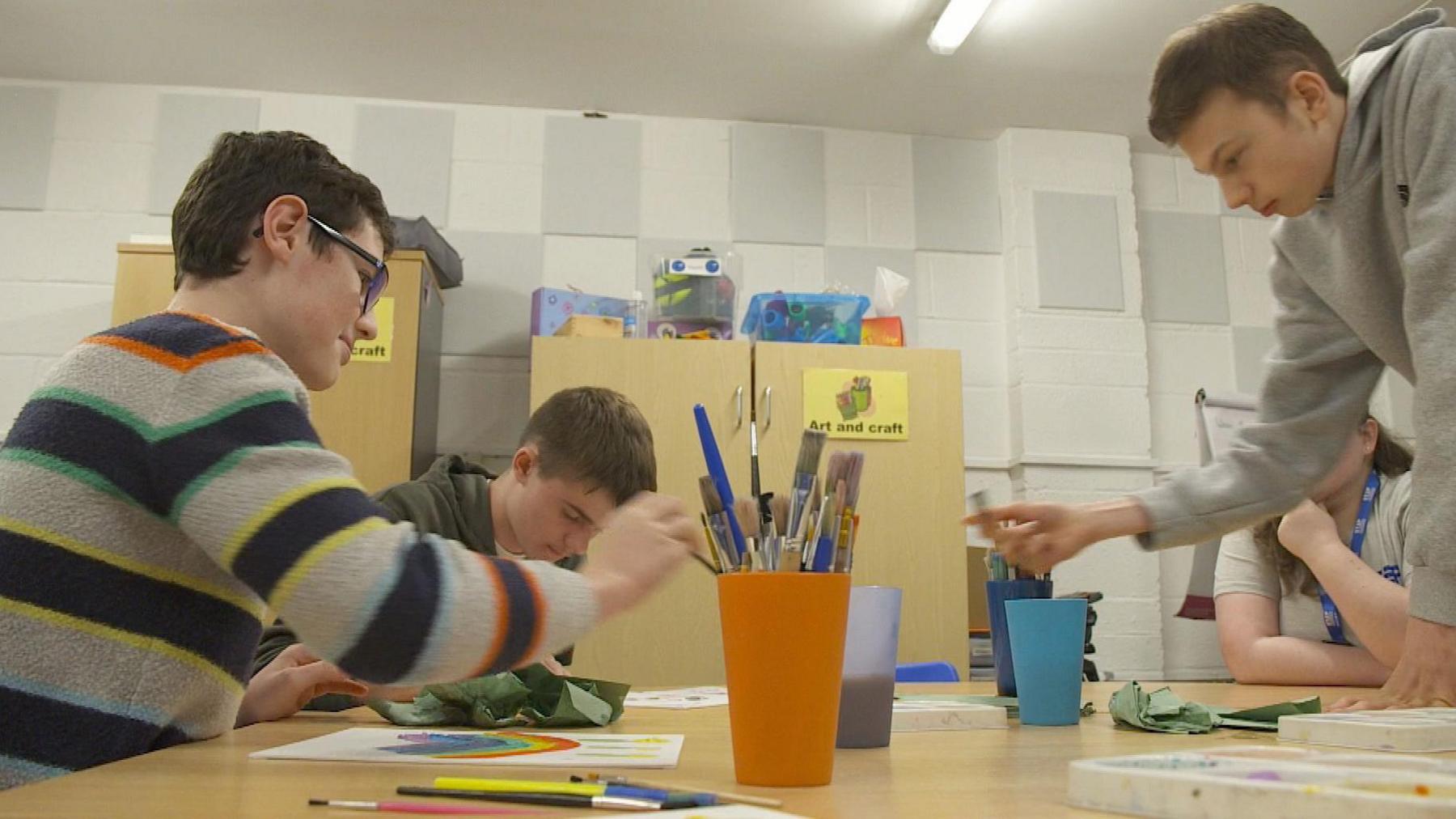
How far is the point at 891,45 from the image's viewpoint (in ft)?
9.59

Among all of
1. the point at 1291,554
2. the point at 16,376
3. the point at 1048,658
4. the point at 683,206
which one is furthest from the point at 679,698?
the point at 16,376

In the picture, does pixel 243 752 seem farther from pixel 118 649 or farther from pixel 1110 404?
pixel 1110 404

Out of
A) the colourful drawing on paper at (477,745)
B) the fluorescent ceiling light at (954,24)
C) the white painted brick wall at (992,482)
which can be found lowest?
the colourful drawing on paper at (477,745)

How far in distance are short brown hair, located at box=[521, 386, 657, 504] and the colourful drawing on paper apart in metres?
0.94

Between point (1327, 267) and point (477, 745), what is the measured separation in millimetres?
1132

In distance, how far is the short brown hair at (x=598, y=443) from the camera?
5.97 feet

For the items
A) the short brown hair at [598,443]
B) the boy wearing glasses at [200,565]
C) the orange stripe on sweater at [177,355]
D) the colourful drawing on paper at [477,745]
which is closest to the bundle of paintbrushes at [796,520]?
the boy wearing glasses at [200,565]

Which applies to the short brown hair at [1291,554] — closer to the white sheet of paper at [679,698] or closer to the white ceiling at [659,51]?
the white sheet of paper at [679,698]

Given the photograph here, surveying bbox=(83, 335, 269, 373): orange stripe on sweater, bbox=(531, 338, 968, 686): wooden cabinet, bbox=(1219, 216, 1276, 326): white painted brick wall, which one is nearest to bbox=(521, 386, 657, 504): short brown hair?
bbox=(531, 338, 968, 686): wooden cabinet

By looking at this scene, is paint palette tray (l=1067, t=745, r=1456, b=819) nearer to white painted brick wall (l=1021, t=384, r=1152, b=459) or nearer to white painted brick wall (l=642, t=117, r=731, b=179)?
white painted brick wall (l=1021, t=384, r=1152, b=459)

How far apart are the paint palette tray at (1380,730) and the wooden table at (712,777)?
0.04 metres

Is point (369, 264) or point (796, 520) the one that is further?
point (369, 264)

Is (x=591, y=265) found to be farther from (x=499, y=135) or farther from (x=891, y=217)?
(x=891, y=217)

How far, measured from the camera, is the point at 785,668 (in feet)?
1.87
